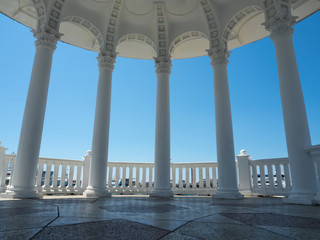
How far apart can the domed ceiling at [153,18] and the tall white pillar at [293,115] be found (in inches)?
185

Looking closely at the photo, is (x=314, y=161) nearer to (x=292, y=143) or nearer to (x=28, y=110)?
(x=292, y=143)

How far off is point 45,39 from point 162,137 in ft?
41.7

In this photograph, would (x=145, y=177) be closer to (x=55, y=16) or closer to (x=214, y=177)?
(x=214, y=177)

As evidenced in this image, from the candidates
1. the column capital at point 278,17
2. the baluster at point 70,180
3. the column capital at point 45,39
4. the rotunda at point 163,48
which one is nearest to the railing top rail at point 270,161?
the rotunda at point 163,48

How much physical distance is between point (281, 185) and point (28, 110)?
68.9ft

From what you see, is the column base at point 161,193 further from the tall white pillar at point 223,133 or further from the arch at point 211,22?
the arch at point 211,22

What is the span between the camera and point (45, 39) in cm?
1747

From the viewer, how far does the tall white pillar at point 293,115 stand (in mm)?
12711

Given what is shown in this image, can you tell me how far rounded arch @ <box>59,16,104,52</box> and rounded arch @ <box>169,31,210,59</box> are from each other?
810cm

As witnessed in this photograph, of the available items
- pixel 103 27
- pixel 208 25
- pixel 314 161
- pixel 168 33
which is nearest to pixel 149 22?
pixel 168 33

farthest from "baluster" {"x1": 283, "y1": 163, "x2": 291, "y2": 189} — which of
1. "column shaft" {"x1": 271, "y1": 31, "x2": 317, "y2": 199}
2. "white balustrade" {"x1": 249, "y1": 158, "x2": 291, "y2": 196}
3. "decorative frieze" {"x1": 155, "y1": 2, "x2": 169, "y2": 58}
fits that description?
"decorative frieze" {"x1": 155, "y1": 2, "x2": 169, "y2": 58}

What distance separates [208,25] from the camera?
2180 cm

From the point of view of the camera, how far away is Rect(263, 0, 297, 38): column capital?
15344 mm

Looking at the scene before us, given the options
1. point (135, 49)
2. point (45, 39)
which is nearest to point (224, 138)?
point (45, 39)
